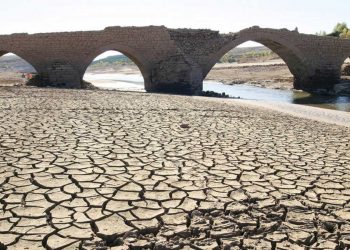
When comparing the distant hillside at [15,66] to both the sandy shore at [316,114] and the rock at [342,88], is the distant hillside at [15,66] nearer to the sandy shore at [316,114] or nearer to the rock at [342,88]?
the rock at [342,88]

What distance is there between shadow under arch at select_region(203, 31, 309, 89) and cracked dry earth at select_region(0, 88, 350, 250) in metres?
15.1

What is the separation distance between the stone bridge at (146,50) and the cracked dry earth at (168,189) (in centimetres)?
1309

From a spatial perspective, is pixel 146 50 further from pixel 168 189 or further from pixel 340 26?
pixel 340 26

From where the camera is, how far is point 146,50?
1975 cm

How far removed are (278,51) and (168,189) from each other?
22.5 m

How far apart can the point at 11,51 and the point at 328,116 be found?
51.4 ft

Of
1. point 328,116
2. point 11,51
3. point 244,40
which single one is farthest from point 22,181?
point 244,40

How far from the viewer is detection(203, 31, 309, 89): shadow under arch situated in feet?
69.6

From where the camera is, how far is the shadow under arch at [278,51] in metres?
21.2

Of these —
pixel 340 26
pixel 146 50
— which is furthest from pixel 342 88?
pixel 340 26

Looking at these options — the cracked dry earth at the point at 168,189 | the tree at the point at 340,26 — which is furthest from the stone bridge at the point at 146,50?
the tree at the point at 340,26

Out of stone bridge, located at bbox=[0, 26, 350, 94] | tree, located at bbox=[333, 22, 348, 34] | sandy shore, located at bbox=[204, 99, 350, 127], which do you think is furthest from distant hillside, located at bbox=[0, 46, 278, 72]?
sandy shore, located at bbox=[204, 99, 350, 127]

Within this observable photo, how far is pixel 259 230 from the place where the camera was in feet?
9.25

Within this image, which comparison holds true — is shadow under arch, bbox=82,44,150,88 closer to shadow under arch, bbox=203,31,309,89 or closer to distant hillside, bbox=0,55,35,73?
shadow under arch, bbox=203,31,309,89
